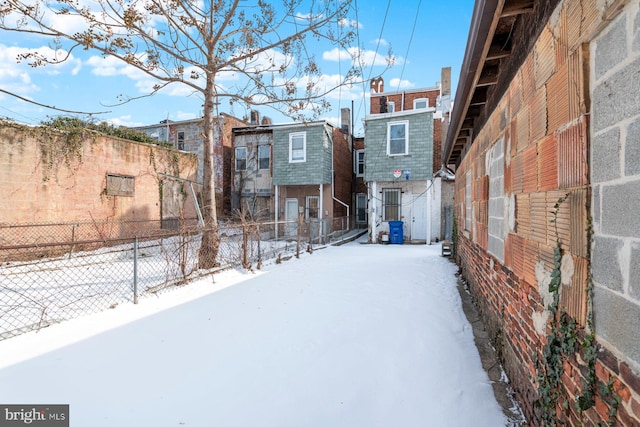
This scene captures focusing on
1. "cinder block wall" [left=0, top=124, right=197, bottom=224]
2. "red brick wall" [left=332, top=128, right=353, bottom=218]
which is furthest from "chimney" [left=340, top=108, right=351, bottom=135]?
"cinder block wall" [left=0, top=124, right=197, bottom=224]

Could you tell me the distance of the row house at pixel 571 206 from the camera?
4.22 ft

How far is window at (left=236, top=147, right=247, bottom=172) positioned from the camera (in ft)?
59.9

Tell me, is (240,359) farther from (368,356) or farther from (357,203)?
(357,203)

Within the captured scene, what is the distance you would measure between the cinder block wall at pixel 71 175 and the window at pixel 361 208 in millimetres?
11177

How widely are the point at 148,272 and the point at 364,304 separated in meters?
5.54

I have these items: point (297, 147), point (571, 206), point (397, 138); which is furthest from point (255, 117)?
point (571, 206)

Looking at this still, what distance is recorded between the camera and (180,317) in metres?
4.70

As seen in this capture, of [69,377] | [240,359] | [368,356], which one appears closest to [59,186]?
[69,377]

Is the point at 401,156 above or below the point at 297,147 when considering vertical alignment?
below

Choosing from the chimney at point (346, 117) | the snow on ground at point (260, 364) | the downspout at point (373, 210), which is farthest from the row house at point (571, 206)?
the chimney at point (346, 117)

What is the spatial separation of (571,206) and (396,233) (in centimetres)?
1281

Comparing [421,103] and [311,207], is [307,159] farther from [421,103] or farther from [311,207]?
[421,103]
